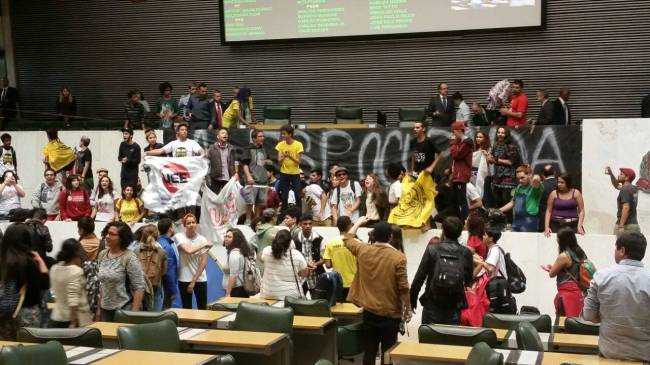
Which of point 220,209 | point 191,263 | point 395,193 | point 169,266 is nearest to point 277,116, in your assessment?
point 220,209

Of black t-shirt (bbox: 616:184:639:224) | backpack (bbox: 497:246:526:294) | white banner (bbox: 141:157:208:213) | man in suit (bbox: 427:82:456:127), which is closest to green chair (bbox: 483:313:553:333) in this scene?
backpack (bbox: 497:246:526:294)

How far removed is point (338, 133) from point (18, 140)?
6764mm

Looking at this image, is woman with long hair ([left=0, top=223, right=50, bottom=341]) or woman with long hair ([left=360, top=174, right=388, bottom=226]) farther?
woman with long hair ([left=360, top=174, right=388, bottom=226])

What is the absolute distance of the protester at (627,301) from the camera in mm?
5484

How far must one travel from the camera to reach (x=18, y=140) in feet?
58.0

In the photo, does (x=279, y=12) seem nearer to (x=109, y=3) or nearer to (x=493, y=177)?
(x=109, y=3)

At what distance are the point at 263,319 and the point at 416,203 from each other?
4.67m

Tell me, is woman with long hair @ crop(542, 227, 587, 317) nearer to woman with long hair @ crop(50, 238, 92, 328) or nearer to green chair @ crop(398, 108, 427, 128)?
woman with long hair @ crop(50, 238, 92, 328)

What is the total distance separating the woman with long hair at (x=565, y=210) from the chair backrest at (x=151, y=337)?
598cm

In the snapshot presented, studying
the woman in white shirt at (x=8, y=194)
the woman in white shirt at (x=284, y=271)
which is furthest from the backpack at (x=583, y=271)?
the woman in white shirt at (x=8, y=194)

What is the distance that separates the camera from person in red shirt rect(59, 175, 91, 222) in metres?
13.7

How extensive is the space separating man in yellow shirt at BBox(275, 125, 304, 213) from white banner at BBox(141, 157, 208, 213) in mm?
1153

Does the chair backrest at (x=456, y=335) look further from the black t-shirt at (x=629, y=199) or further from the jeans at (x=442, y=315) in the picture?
the black t-shirt at (x=629, y=199)

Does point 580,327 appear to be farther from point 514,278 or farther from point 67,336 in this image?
point 67,336
